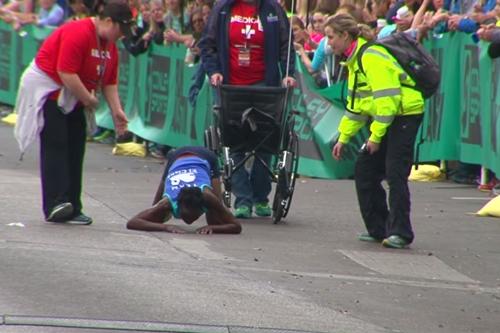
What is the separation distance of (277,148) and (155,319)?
5.12m

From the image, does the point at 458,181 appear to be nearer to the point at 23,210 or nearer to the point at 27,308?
the point at 23,210

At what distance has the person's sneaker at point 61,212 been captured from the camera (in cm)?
1180

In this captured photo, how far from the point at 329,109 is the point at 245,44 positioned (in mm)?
4143

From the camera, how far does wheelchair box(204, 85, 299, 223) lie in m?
12.8

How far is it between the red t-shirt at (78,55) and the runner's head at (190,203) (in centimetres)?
118

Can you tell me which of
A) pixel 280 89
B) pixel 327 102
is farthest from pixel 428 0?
pixel 280 89

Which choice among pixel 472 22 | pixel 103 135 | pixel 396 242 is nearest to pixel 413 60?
pixel 396 242

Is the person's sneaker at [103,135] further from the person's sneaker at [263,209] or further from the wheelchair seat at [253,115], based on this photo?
the wheelchair seat at [253,115]

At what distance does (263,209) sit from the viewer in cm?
1337

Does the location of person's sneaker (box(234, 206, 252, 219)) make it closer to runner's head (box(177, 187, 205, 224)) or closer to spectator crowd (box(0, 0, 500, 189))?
runner's head (box(177, 187, 205, 224))

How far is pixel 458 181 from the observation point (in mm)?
16672

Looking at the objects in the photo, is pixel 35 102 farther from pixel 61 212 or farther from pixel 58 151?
pixel 61 212

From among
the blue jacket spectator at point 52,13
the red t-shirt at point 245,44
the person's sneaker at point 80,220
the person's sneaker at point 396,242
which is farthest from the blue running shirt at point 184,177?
A: the blue jacket spectator at point 52,13

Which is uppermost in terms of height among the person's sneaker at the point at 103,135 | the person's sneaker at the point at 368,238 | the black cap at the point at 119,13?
the black cap at the point at 119,13
